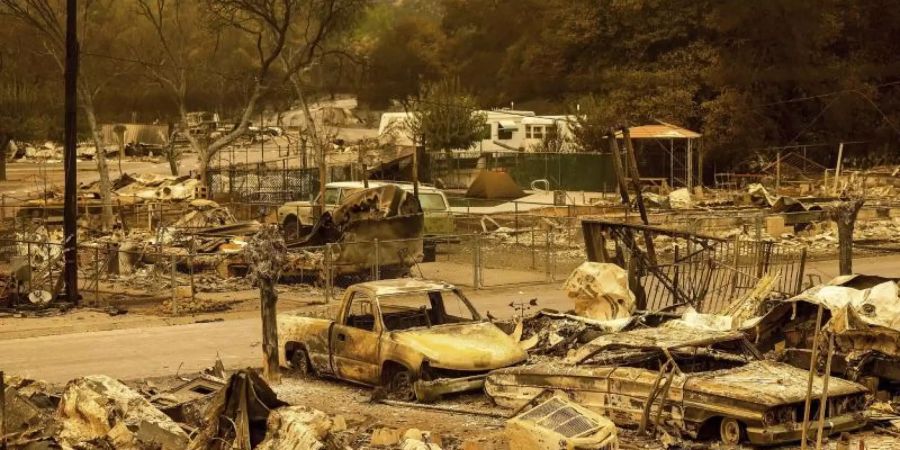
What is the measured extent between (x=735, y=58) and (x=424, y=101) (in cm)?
1460

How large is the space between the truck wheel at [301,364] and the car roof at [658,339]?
A: 3.93m

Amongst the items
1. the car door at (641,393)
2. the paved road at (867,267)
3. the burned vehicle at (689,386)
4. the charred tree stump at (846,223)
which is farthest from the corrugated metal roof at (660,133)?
the car door at (641,393)

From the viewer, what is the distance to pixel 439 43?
282 ft

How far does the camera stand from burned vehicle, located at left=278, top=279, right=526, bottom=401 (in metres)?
Answer: 14.5

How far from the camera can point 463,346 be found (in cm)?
1470

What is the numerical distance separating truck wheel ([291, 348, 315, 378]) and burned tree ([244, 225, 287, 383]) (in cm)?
76

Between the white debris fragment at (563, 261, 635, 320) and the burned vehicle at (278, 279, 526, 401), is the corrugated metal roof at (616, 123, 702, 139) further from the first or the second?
the burned vehicle at (278, 279, 526, 401)

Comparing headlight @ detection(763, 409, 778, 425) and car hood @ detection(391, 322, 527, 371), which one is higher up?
car hood @ detection(391, 322, 527, 371)

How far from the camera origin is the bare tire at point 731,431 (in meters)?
12.1

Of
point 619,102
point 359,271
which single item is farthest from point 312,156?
point 359,271

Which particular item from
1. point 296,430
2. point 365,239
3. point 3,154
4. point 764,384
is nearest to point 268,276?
point 296,430

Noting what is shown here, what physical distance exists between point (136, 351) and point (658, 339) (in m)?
8.84

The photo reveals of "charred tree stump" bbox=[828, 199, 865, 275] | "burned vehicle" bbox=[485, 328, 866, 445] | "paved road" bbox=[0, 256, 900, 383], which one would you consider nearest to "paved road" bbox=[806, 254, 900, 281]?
"charred tree stump" bbox=[828, 199, 865, 275]

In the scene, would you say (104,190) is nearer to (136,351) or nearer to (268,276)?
(136,351)
